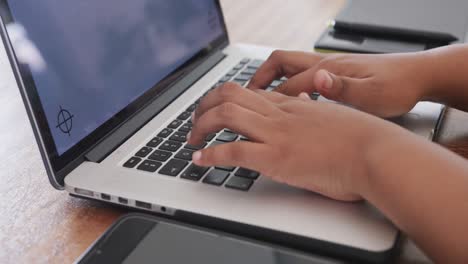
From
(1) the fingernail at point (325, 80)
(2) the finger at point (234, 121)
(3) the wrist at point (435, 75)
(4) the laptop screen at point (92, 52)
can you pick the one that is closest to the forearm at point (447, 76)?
(3) the wrist at point (435, 75)

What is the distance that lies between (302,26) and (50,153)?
610 millimetres

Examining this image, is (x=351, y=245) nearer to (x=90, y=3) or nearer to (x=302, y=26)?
(x=90, y=3)

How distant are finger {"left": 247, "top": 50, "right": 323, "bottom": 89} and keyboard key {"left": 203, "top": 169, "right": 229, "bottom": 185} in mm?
185

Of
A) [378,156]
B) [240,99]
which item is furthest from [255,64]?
[378,156]

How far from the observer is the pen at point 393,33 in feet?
2.70

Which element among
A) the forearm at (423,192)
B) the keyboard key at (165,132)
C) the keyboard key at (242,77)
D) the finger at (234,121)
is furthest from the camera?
the keyboard key at (242,77)

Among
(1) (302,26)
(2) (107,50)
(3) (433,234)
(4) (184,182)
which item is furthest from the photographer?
(1) (302,26)

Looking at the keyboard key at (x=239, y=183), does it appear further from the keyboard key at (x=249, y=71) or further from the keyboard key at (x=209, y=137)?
the keyboard key at (x=249, y=71)

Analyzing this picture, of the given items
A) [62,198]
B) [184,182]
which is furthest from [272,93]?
[62,198]

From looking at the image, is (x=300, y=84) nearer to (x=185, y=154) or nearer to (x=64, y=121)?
(x=185, y=154)

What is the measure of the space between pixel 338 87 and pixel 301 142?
0.14 metres

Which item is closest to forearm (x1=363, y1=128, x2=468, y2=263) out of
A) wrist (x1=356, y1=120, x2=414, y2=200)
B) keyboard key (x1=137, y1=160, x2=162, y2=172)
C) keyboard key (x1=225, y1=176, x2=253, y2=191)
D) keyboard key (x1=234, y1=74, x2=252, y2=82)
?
wrist (x1=356, y1=120, x2=414, y2=200)

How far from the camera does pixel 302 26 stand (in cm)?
102

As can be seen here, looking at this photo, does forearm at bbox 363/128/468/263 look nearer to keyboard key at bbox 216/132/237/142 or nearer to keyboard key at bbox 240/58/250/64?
keyboard key at bbox 216/132/237/142
